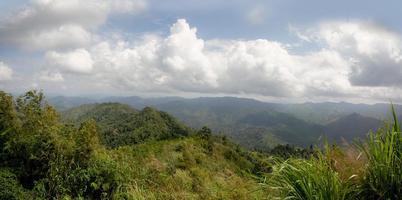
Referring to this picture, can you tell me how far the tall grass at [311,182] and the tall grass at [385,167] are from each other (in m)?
0.19

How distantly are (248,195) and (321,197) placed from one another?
1.72 metres

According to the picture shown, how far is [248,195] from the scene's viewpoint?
5.08m

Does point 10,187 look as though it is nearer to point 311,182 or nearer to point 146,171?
point 146,171

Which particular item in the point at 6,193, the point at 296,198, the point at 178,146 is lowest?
the point at 178,146

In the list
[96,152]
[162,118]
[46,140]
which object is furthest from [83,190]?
[162,118]

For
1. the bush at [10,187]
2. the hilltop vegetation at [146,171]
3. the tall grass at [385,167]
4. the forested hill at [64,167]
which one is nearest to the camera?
the tall grass at [385,167]

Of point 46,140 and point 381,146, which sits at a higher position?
point 381,146

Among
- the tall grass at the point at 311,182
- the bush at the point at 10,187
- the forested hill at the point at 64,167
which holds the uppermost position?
the tall grass at the point at 311,182

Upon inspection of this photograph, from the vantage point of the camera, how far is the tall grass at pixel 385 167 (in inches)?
137

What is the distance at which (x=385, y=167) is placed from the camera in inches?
138

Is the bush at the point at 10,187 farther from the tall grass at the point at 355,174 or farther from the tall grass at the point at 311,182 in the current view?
the tall grass at the point at 355,174

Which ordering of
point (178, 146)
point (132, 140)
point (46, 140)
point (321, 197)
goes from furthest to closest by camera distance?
point (132, 140) → point (178, 146) → point (46, 140) → point (321, 197)

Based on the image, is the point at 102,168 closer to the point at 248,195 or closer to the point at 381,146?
the point at 248,195

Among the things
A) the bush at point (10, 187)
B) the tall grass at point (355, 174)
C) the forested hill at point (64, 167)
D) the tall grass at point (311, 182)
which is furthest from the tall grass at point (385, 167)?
the bush at point (10, 187)
